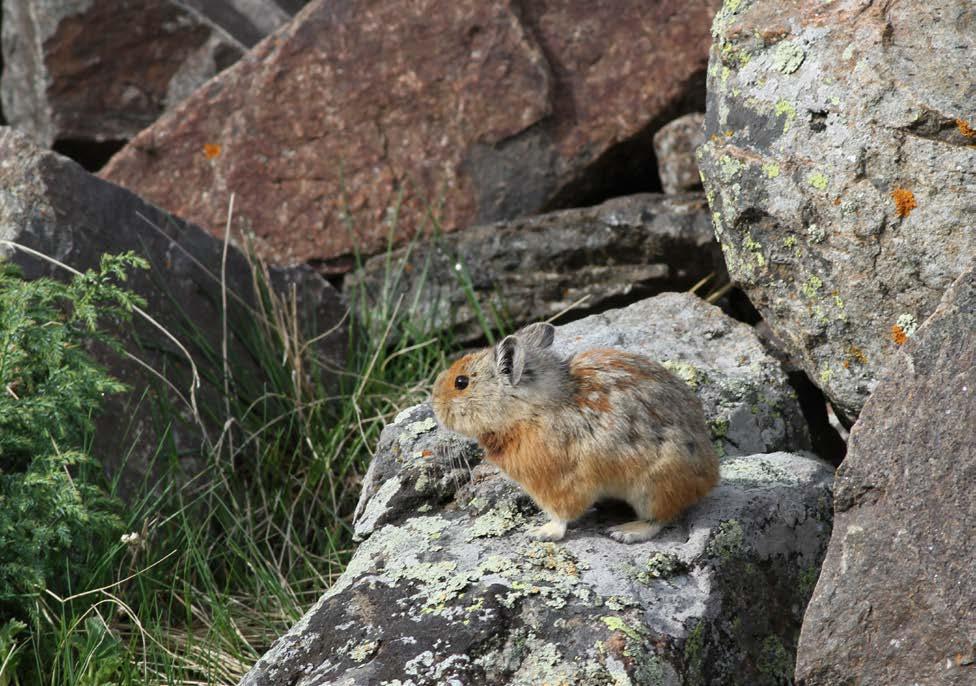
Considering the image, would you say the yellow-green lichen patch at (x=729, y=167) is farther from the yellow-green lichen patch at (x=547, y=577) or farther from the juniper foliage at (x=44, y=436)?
the juniper foliage at (x=44, y=436)

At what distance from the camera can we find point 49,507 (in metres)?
5.34

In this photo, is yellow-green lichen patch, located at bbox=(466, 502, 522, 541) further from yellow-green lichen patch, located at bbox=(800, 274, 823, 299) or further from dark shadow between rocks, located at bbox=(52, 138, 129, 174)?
dark shadow between rocks, located at bbox=(52, 138, 129, 174)

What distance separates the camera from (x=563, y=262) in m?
7.72

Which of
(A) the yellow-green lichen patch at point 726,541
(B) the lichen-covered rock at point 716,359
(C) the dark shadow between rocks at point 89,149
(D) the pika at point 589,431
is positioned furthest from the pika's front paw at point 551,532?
(C) the dark shadow between rocks at point 89,149

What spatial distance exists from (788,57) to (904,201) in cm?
94

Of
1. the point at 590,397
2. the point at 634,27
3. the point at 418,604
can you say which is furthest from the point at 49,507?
the point at 634,27

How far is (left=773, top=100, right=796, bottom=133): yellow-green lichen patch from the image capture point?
5426mm

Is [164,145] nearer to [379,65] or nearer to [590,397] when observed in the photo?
[379,65]

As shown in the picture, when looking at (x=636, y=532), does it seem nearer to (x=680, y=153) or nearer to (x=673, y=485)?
(x=673, y=485)

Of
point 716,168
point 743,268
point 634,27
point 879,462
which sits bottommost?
point 879,462

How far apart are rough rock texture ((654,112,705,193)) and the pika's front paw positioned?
406cm

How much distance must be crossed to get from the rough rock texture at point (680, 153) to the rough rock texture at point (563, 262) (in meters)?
0.35

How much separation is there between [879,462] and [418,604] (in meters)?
1.77

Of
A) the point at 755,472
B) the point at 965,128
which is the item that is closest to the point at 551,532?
the point at 755,472
